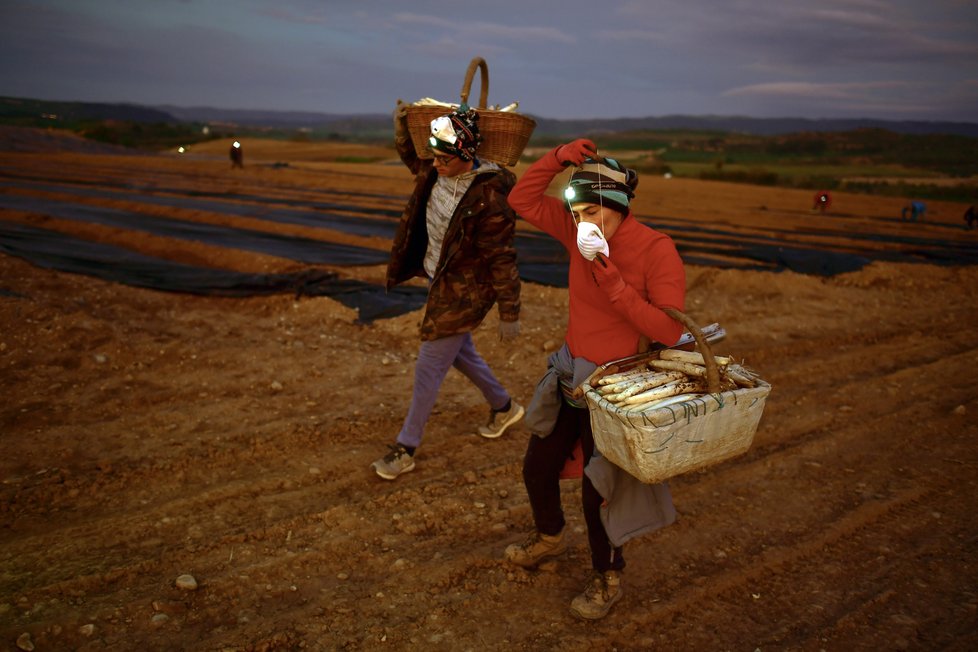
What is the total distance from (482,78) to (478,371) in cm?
168

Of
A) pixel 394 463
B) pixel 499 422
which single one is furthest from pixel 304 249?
pixel 394 463

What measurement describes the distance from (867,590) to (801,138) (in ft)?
252

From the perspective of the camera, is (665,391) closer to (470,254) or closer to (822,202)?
(470,254)

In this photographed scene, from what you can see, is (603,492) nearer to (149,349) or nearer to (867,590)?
(867,590)

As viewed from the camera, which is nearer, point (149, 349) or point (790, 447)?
point (790, 447)

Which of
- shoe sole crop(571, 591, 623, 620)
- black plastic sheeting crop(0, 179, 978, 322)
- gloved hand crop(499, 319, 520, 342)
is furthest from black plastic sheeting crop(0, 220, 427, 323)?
shoe sole crop(571, 591, 623, 620)

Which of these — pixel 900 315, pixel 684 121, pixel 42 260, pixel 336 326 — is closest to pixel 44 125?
pixel 42 260

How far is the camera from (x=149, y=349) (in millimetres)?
5285

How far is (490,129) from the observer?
3426 millimetres

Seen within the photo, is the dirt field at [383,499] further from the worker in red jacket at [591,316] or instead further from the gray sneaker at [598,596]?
the worker in red jacket at [591,316]

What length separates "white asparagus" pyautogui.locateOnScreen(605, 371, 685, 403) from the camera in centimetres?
212

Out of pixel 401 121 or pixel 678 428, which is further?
pixel 401 121

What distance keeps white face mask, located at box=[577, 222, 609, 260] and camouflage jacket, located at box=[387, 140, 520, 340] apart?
120 cm

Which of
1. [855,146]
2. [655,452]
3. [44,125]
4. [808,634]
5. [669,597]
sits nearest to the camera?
[655,452]
